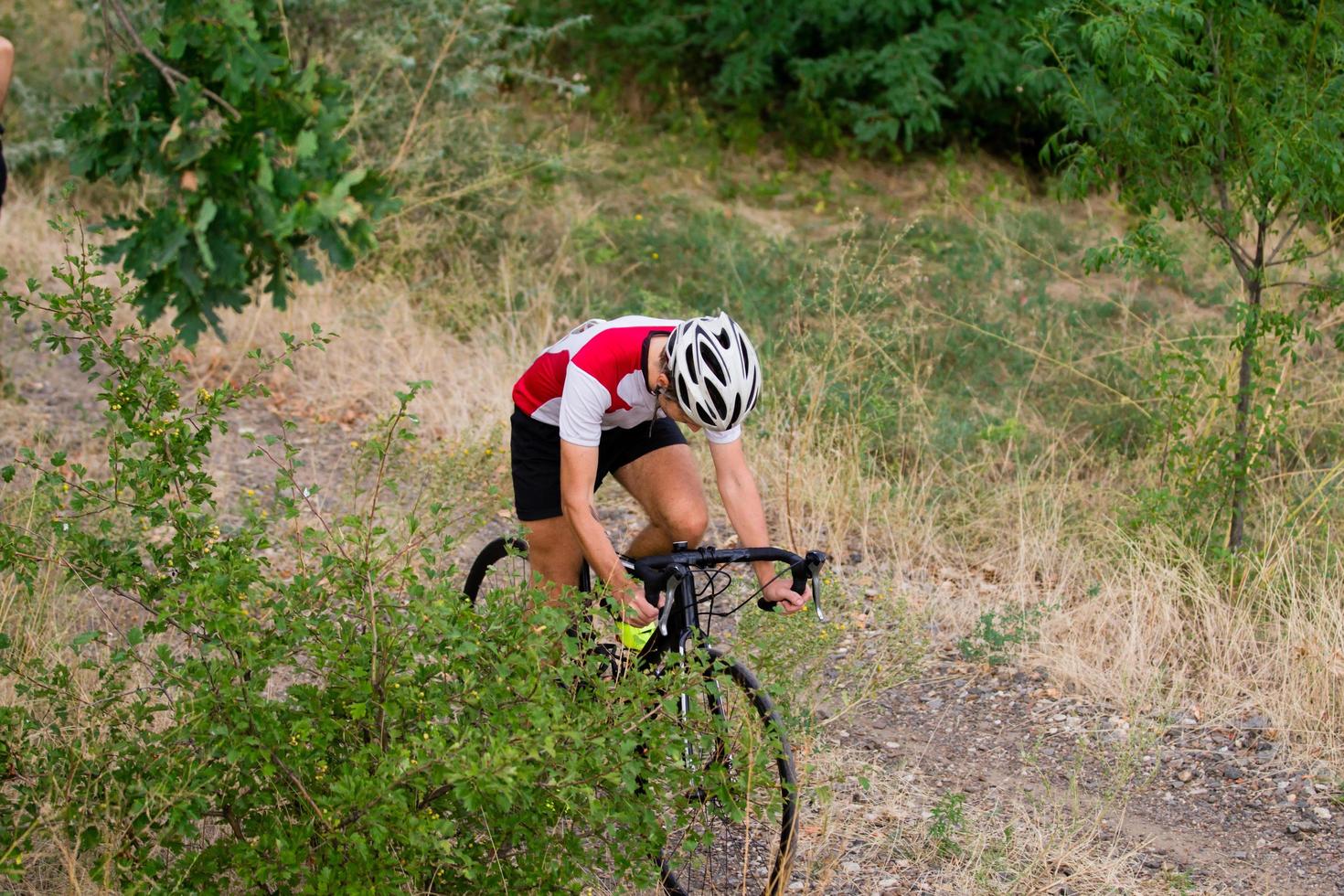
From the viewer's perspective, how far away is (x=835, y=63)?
11.8 meters

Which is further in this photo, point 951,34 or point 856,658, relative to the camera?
point 951,34

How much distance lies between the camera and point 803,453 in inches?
273

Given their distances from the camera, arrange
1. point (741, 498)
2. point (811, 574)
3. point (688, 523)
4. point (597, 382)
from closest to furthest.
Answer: point (811, 574) → point (597, 382) → point (741, 498) → point (688, 523)

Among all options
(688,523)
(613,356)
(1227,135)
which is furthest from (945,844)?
(1227,135)

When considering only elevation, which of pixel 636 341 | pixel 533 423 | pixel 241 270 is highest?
pixel 241 270

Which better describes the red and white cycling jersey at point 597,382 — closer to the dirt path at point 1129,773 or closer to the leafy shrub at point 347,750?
the leafy shrub at point 347,750

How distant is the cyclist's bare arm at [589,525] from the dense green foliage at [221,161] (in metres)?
1.44

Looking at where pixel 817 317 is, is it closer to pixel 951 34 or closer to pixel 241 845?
pixel 951 34

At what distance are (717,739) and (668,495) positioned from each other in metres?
0.95

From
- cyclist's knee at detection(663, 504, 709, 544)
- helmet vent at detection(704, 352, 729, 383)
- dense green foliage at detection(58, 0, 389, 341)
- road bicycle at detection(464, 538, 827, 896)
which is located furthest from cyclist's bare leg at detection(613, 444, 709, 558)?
dense green foliage at detection(58, 0, 389, 341)

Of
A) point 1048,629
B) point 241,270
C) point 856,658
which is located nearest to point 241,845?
point 241,270

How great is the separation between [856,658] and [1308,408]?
3437mm

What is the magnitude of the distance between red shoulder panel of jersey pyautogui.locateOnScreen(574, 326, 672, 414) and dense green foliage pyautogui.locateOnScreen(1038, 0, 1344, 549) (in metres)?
2.81

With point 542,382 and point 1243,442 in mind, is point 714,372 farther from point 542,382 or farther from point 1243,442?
point 1243,442
